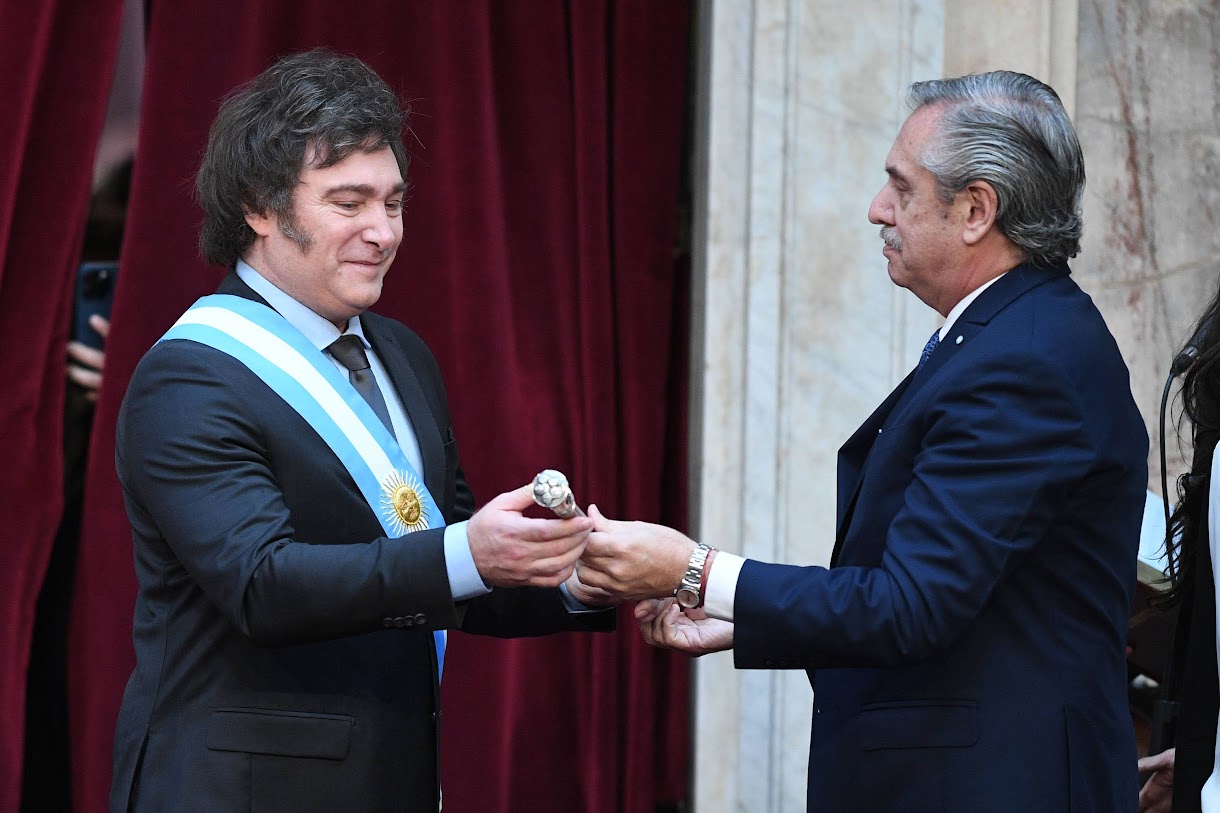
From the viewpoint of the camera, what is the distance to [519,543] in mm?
1823

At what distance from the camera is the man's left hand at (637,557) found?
2037 mm

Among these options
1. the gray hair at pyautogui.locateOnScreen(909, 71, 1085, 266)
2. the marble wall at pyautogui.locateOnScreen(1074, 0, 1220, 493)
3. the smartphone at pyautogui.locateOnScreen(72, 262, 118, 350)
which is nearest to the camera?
the gray hair at pyautogui.locateOnScreen(909, 71, 1085, 266)

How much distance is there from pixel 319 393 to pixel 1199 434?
122 centimetres

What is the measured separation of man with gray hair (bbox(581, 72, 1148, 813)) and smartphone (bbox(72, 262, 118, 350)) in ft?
4.72

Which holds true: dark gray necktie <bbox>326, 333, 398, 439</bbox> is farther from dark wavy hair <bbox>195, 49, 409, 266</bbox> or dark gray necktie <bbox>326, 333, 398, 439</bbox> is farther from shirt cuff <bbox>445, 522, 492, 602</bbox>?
shirt cuff <bbox>445, 522, 492, 602</bbox>

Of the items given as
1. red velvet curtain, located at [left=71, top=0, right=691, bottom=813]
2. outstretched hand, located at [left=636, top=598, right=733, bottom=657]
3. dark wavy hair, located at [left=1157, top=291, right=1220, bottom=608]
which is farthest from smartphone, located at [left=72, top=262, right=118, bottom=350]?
dark wavy hair, located at [left=1157, top=291, right=1220, bottom=608]

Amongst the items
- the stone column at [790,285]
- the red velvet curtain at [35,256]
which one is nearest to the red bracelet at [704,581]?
the stone column at [790,285]

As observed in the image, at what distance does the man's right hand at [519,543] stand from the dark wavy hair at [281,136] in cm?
53

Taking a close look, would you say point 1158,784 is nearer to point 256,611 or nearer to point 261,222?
point 256,611

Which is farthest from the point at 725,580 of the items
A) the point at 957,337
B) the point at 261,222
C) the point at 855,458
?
the point at 261,222

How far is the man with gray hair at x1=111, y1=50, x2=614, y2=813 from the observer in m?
1.81

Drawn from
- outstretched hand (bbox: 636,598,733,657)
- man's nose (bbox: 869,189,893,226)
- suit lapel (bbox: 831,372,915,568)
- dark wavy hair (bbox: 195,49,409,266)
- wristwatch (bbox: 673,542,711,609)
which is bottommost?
outstretched hand (bbox: 636,598,733,657)

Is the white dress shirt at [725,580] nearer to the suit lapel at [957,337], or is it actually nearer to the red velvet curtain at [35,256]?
the suit lapel at [957,337]

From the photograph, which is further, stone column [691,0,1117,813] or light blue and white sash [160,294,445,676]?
stone column [691,0,1117,813]
